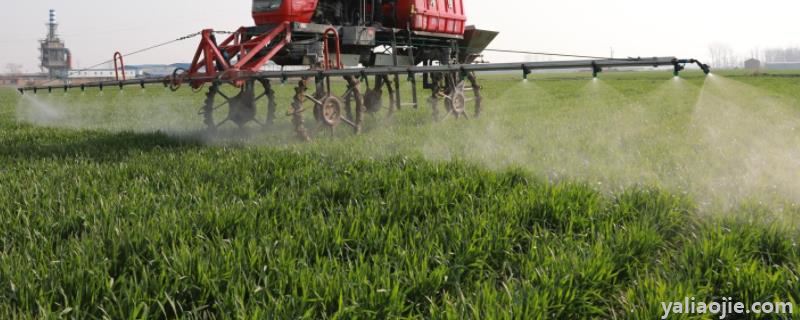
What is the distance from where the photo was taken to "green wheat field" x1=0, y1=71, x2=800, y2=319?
2520 millimetres

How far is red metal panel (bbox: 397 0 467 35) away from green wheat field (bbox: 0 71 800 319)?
450 centimetres

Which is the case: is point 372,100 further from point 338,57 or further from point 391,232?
point 391,232

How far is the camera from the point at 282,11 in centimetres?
881

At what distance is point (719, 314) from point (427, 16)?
9.54m

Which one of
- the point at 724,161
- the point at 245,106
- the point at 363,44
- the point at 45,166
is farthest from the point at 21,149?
the point at 724,161

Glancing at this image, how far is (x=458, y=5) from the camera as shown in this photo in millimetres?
12367

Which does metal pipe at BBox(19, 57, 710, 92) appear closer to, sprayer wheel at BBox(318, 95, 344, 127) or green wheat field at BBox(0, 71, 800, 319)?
sprayer wheel at BBox(318, 95, 344, 127)

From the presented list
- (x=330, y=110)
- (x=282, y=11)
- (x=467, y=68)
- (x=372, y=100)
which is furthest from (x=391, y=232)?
(x=372, y=100)

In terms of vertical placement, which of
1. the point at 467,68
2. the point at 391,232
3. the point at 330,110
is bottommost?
the point at 391,232

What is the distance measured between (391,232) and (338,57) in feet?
21.6

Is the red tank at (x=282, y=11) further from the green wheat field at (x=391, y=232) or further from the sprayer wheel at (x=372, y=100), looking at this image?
the sprayer wheel at (x=372, y=100)

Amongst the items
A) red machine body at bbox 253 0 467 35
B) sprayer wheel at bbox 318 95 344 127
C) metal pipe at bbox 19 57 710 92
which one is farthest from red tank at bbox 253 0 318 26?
sprayer wheel at bbox 318 95 344 127

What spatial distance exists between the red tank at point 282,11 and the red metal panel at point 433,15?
Answer: 218 cm

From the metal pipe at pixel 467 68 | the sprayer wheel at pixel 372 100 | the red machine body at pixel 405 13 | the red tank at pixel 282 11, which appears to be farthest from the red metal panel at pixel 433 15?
the metal pipe at pixel 467 68
